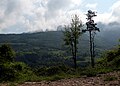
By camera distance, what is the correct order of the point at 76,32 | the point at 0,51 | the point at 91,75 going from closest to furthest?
the point at 91,75
the point at 0,51
the point at 76,32

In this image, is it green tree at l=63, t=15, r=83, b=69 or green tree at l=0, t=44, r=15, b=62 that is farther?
green tree at l=63, t=15, r=83, b=69

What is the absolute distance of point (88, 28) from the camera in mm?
93188

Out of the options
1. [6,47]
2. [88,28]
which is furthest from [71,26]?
[6,47]

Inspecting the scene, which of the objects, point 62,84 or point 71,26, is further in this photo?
point 71,26

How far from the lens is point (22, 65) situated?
157 feet

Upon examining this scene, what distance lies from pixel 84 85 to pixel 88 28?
7332 centimetres

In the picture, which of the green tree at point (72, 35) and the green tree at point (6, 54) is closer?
the green tree at point (6, 54)

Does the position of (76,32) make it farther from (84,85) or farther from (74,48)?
(84,85)

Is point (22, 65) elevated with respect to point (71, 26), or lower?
lower

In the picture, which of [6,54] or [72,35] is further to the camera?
[72,35]

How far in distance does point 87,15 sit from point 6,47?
163ft

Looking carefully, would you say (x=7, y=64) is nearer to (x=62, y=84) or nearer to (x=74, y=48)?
(x=62, y=84)

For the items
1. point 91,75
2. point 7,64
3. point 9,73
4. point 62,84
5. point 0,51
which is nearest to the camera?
point 62,84

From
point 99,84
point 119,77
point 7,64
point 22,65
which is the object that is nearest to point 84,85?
point 99,84
